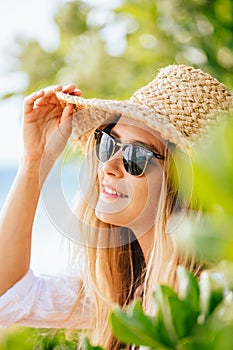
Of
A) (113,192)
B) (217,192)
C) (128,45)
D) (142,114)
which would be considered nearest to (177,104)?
(142,114)

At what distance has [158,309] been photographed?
1.31ft

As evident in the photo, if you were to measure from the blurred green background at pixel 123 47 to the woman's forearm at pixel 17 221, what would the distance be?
0.54 feet

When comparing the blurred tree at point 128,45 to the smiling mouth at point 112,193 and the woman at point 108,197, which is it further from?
the smiling mouth at point 112,193

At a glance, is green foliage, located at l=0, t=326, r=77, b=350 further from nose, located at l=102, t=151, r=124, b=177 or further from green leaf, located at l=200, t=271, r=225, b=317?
nose, located at l=102, t=151, r=124, b=177

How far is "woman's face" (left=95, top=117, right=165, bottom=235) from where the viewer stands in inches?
59.6

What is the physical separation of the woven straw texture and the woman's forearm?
24cm

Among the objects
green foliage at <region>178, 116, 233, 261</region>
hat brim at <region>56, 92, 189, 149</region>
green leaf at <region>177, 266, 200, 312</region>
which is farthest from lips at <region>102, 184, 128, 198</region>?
green foliage at <region>178, 116, 233, 261</region>

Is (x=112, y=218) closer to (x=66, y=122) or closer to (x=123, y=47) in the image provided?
(x=66, y=122)

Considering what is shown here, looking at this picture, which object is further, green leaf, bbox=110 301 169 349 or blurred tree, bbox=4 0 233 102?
blurred tree, bbox=4 0 233 102

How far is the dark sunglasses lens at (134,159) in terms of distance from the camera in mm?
1512

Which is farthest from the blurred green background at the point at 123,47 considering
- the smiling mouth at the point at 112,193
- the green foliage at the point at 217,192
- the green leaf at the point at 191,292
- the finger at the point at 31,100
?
the green foliage at the point at 217,192

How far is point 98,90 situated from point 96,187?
1.37ft

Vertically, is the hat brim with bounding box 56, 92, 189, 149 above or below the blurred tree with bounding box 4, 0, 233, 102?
below

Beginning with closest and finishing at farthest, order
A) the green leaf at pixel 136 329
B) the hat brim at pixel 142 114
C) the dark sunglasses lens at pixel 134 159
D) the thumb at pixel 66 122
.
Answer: the green leaf at pixel 136 329
the hat brim at pixel 142 114
the dark sunglasses lens at pixel 134 159
the thumb at pixel 66 122
